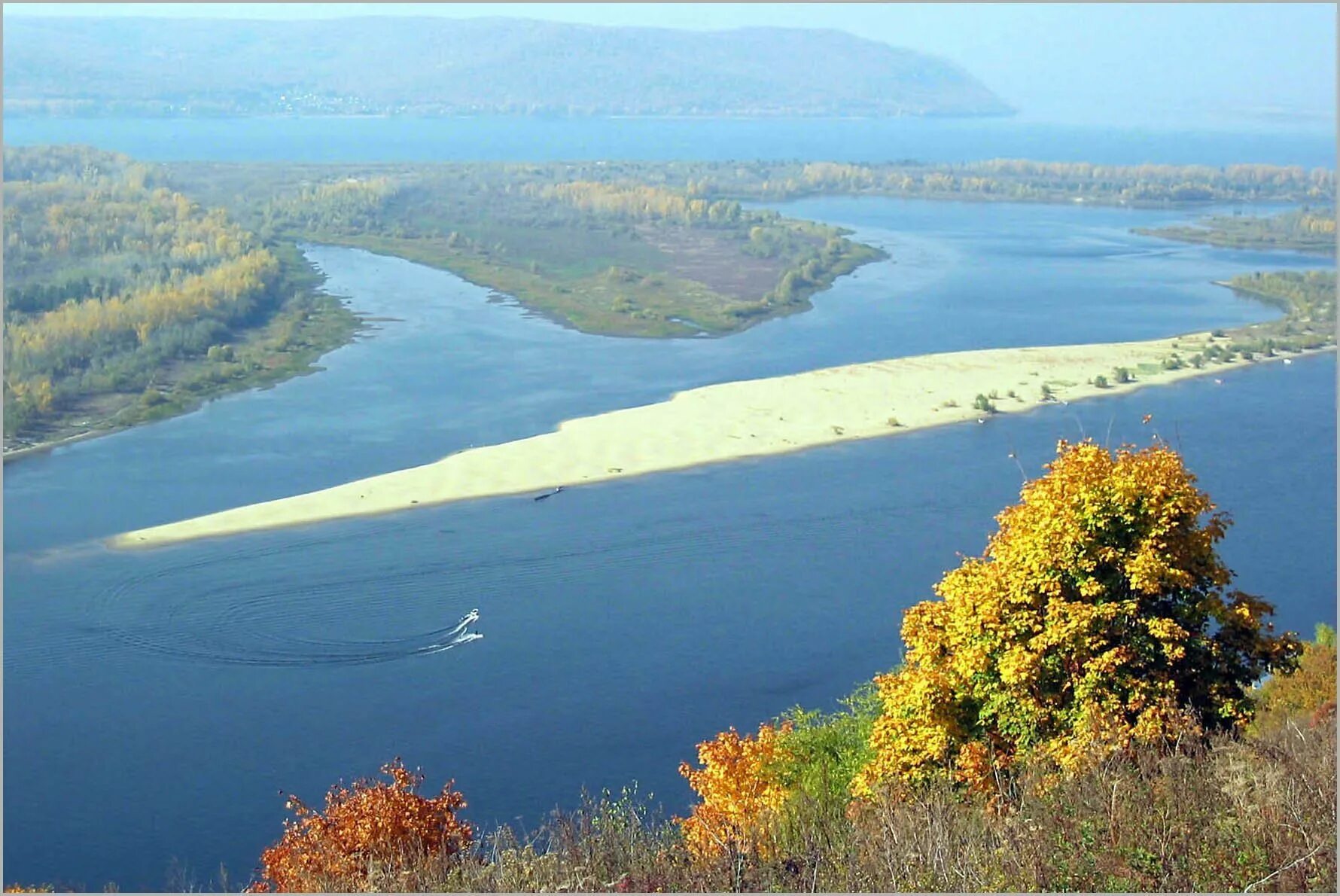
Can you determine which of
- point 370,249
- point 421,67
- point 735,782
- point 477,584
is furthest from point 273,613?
point 421,67

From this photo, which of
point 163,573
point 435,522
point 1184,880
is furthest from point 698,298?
point 1184,880

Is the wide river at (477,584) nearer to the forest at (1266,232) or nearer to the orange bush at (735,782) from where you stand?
the orange bush at (735,782)

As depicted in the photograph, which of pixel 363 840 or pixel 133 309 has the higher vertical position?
pixel 133 309

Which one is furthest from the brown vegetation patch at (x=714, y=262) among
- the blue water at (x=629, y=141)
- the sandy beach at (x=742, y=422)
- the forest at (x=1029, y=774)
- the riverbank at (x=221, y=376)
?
the forest at (x=1029, y=774)

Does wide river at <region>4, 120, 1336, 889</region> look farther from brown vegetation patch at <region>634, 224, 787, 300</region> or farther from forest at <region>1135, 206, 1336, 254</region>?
forest at <region>1135, 206, 1336, 254</region>

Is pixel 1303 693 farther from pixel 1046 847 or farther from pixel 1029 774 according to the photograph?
pixel 1046 847

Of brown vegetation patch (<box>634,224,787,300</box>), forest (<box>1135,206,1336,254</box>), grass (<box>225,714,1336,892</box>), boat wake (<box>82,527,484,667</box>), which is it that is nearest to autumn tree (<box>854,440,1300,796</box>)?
grass (<box>225,714,1336,892</box>)
